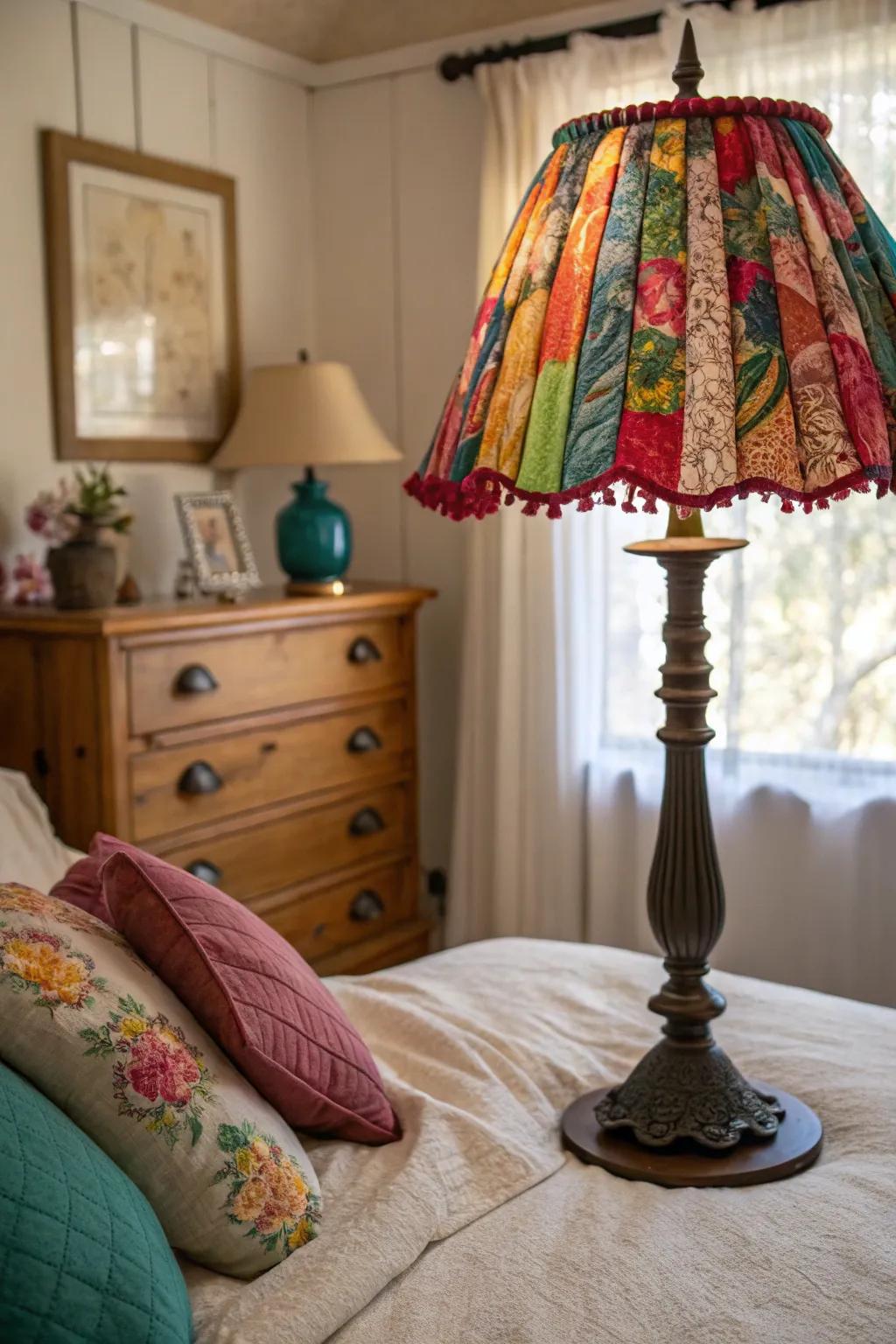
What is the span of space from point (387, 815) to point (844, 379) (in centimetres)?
242

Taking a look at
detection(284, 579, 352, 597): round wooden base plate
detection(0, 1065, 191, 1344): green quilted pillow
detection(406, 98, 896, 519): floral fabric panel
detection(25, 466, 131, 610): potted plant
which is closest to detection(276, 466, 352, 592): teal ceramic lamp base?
detection(284, 579, 352, 597): round wooden base plate

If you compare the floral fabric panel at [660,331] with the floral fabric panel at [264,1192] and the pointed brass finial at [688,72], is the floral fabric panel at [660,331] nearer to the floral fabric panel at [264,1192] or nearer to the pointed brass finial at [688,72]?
the pointed brass finial at [688,72]

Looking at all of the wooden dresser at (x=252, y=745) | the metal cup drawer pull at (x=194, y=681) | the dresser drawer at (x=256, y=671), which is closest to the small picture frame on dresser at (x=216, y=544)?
the wooden dresser at (x=252, y=745)

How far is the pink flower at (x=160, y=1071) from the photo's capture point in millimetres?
1124

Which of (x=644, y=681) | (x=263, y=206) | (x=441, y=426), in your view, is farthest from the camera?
(x=263, y=206)

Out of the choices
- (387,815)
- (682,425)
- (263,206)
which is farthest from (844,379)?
(263,206)

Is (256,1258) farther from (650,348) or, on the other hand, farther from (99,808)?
(99,808)

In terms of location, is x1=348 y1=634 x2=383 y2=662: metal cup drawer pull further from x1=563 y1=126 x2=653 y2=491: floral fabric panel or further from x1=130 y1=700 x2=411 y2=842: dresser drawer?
x1=563 y1=126 x2=653 y2=491: floral fabric panel

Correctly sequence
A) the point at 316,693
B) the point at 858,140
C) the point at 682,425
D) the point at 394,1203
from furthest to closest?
the point at 316,693 → the point at 858,140 → the point at 394,1203 → the point at 682,425

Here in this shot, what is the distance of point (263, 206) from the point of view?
12.0 feet

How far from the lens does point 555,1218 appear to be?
1.24 m

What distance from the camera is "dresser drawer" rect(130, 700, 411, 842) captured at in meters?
2.69

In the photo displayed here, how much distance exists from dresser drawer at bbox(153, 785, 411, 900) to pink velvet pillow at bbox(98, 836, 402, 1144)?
54.7 inches

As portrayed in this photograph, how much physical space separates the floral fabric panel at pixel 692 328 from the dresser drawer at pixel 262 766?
1572mm
